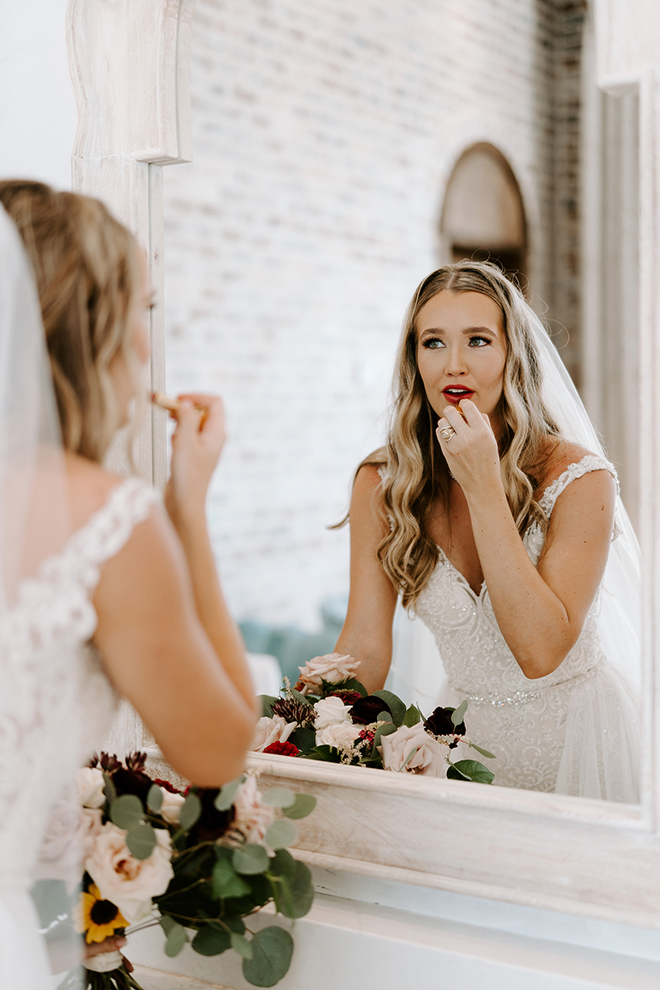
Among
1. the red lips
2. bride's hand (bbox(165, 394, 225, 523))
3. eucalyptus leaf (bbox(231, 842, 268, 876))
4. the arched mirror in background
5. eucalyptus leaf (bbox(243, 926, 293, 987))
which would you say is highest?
the arched mirror in background

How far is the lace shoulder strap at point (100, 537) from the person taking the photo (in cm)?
70

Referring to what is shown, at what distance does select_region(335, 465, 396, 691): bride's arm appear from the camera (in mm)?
1290

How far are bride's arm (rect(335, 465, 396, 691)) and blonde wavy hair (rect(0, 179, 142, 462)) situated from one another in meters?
0.61

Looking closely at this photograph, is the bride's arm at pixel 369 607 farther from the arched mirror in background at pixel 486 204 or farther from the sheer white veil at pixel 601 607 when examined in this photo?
the arched mirror in background at pixel 486 204

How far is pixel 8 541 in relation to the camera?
0.73 meters

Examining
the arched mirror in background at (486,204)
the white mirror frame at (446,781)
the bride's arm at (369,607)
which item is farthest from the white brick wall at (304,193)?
the white mirror frame at (446,781)

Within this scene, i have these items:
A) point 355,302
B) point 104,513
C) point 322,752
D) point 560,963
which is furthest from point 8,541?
point 355,302

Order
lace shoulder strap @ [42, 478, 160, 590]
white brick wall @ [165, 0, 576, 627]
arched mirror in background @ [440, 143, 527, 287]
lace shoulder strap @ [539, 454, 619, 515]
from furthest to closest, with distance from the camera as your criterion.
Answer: white brick wall @ [165, 0, 576, 627], arched mirror in background @ [440, 143, 527, 287], lace shoulder strap @ [539, 454, 619, 515], lace shoulder strap @ [42, 478, 160, 590]

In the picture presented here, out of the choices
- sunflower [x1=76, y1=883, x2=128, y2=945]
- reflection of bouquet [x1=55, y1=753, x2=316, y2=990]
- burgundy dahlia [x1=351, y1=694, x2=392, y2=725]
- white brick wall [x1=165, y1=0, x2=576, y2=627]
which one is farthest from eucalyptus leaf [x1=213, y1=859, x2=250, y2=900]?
white brick wall [x1=165, y1=0, x2=576, y2=627]

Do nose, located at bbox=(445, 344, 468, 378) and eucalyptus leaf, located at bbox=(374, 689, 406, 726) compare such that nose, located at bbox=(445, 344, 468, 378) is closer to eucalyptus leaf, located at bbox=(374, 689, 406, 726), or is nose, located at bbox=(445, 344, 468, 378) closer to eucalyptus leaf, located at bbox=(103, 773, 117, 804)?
eucalyptus leaf, located at bbox=(374, 689, 406, 726)

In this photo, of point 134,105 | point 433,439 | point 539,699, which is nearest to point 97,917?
point 539,699

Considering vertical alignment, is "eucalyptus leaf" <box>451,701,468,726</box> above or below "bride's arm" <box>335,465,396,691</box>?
below

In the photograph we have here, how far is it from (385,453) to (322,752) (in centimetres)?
45

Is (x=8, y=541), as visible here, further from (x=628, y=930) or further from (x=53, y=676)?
(x=628, y=930)
